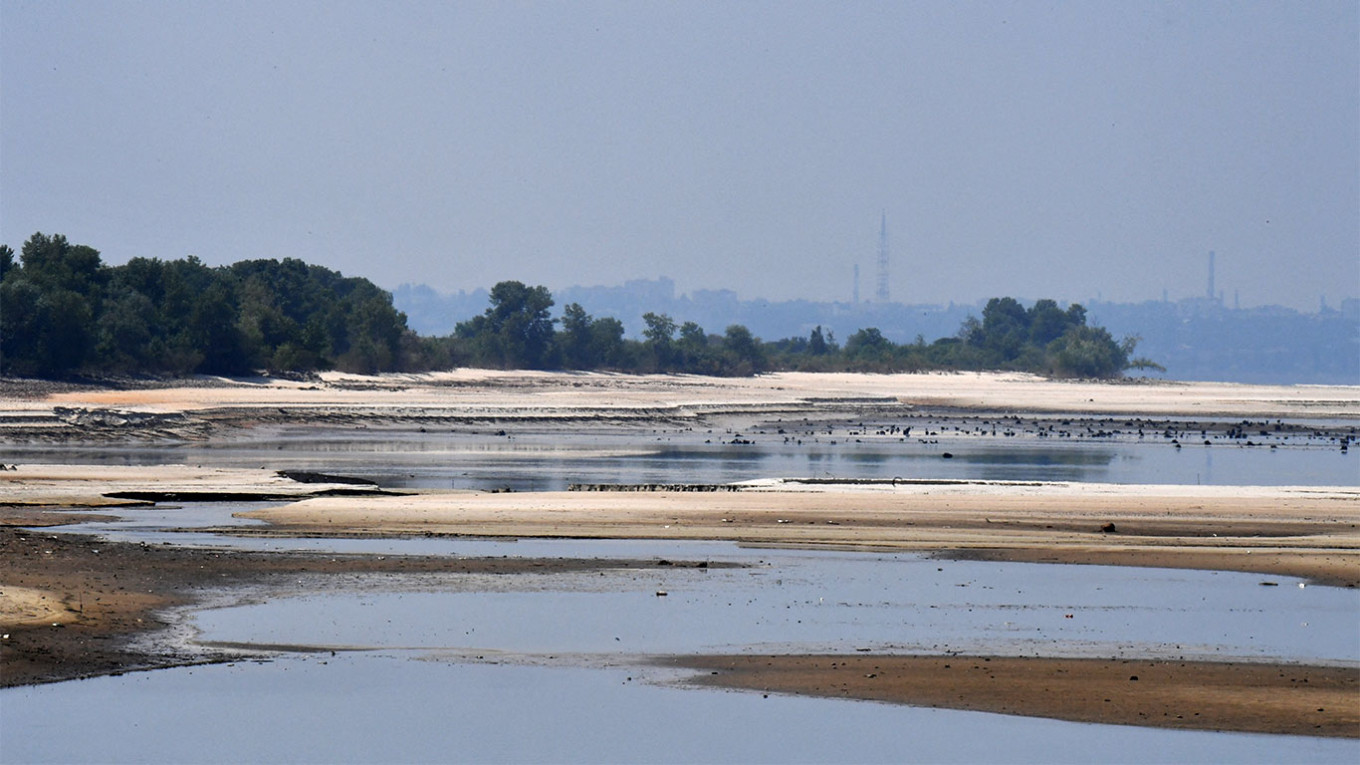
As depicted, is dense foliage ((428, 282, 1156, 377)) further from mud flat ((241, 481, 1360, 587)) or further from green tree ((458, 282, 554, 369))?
mud flat ((241, 481, 1360, 587))

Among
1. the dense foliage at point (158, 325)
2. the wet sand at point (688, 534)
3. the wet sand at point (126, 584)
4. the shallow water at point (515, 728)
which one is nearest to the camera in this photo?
the shallow water at point (515, 728)

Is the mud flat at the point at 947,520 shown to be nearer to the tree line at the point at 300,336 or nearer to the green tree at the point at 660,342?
the tree line at the point at 300,336

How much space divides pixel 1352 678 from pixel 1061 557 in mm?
9410

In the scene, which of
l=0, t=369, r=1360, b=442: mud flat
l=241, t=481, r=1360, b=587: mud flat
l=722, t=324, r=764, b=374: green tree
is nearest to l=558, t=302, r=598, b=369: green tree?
l=0, t=369, r=1360, b=442: mud flat

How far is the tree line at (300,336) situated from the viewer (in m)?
71.2

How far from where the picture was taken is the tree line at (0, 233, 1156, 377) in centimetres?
7125

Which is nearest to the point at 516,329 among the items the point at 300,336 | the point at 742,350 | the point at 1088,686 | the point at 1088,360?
the point at 742,350

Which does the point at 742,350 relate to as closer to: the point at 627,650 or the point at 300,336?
the point at 300,336

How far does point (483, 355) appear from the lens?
124 meters

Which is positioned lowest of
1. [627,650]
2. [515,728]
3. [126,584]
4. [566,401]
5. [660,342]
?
[515,728]

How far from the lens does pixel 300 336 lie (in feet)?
293

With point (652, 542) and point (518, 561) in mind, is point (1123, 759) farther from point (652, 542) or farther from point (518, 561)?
point (652, 542)

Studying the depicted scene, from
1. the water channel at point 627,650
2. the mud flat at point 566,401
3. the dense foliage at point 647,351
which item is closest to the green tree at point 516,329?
the dense foliage at point 647,351

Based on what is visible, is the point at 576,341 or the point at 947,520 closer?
the point at 947,520
